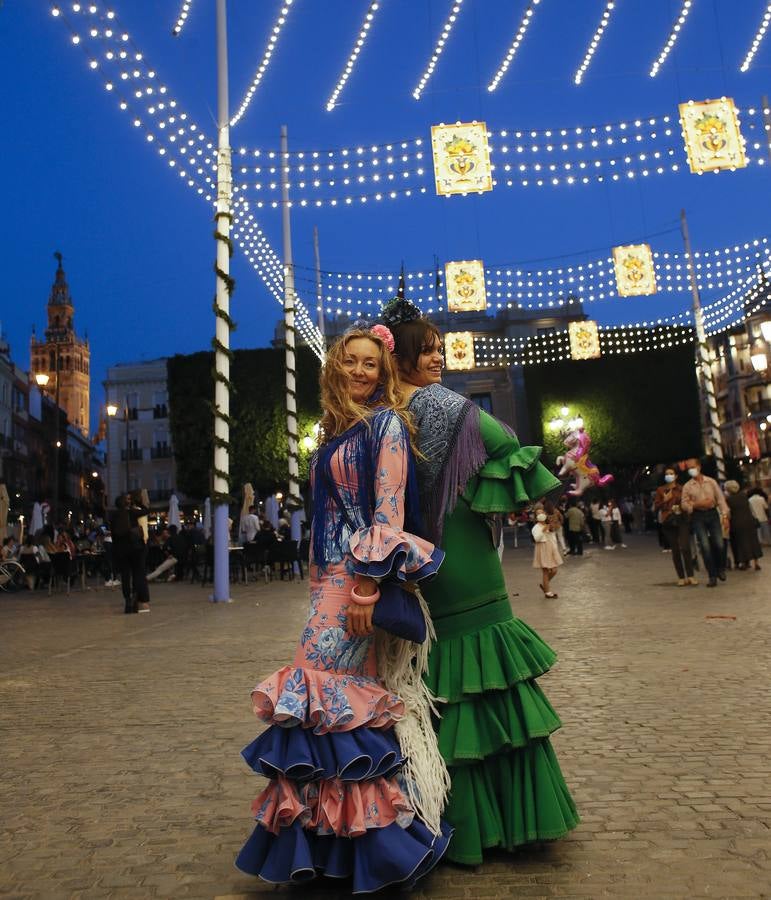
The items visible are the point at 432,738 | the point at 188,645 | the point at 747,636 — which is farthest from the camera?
the point at 188,645

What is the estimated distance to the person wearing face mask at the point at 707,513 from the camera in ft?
39.1

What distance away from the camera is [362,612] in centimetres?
240

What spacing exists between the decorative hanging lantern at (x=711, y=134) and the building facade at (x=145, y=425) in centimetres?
5573

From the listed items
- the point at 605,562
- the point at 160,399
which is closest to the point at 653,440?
the point at 605,562

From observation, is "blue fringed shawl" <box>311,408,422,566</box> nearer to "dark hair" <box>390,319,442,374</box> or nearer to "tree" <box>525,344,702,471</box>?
"dark hair" <box>390,319,442,374</box>

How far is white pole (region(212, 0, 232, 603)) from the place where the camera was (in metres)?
13.6

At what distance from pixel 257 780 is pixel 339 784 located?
1579mm

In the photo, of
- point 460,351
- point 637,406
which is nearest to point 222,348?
point 460,351

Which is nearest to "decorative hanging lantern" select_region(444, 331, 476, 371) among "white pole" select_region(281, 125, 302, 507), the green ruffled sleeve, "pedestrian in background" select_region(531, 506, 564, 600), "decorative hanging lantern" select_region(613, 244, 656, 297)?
"decorative hanging lantern" select_region(613, 244, 656, 297)

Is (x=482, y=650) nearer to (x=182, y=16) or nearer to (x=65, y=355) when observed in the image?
(x=182, y=16)

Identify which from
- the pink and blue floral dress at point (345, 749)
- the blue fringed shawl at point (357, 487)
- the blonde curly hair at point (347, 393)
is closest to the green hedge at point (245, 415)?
the blonde curly hair at point (347, 393)

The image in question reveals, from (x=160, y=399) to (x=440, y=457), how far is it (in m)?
66.9

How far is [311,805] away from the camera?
7.74 feet

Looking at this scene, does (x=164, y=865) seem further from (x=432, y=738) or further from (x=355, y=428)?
(x=355, y=428)
